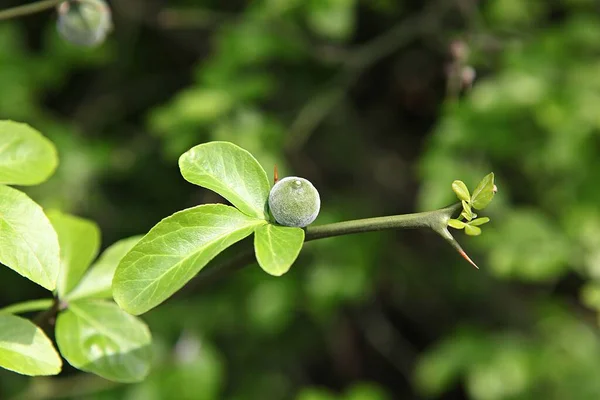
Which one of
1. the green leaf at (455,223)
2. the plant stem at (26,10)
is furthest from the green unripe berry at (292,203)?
the plant stem at (26,10)

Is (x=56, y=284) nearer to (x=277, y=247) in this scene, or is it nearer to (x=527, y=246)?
(x=277, y=247)

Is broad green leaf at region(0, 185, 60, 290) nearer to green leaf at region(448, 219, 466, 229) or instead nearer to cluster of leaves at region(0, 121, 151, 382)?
cluster of leaves at region(0, 121, 151, 382)

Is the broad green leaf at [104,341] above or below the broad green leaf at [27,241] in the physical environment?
below

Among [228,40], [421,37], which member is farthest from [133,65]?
[421,37]

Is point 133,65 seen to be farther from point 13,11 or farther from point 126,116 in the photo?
point 13,11

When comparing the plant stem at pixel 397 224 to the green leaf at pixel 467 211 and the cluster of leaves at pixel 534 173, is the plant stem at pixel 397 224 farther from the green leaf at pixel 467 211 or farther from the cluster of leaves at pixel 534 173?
the cluster of leaves at pixel 534 173

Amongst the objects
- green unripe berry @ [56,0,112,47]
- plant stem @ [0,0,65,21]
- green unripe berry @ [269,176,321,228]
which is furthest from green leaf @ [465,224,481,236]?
green unripe berry @ [56,0,112,47]
